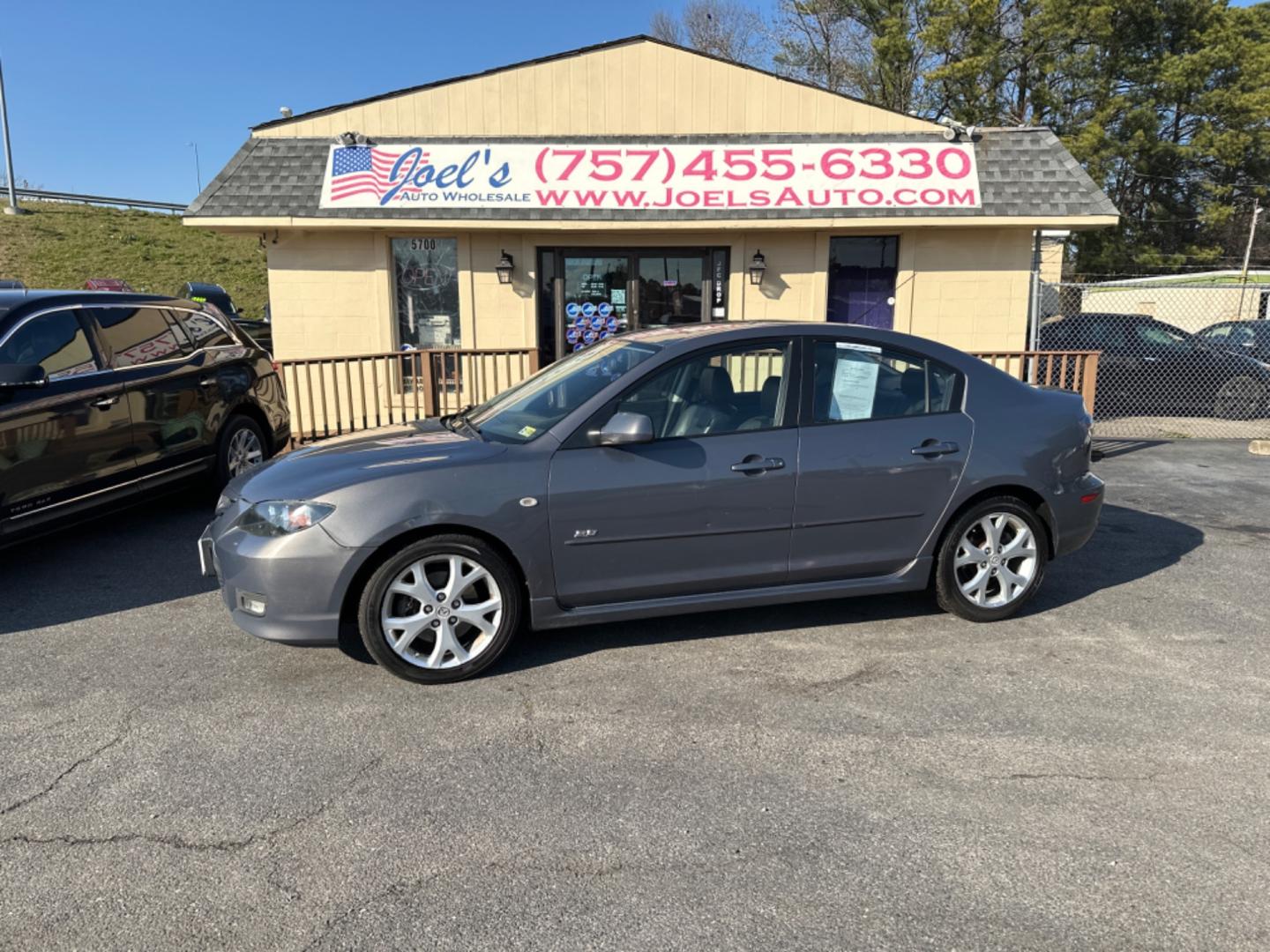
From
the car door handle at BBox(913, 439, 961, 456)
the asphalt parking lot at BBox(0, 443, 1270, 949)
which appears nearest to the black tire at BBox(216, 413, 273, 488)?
the asphalt parking lot at BBox(0, 443, 1270, 949)

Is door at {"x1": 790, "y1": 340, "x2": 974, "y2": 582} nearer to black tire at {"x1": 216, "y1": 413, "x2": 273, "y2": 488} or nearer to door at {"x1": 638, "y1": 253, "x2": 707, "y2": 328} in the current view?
black tire at {"x1": 216, "y1": 413, "x2": 273, "y2": 488}

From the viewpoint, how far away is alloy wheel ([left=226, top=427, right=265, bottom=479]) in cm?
725

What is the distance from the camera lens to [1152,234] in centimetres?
3416

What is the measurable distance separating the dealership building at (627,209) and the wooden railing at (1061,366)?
176 centimetres

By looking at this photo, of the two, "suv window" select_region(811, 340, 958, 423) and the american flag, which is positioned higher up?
the american flag

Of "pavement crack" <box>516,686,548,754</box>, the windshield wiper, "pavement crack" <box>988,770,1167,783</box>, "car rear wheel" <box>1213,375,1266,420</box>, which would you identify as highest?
the windshield wiper

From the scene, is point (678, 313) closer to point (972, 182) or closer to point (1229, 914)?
point (972, 182)

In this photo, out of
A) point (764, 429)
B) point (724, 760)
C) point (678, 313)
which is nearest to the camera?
point (724, 760)

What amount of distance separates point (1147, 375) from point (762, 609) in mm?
10991

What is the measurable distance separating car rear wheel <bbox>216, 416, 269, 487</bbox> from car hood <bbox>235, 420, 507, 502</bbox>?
9.49 feet

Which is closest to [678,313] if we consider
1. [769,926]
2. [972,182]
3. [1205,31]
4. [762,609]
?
[972,182]

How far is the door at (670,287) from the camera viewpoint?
11.4 m

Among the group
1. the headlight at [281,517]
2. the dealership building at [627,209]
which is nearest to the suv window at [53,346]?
the headlight at [281,517]

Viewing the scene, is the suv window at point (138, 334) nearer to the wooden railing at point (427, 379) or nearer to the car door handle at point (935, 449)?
the wooden railing at point (427, 379)
